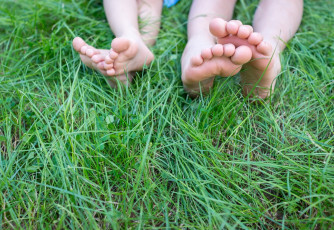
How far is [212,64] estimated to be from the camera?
3.30 feet

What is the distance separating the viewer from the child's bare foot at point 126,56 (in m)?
1.08

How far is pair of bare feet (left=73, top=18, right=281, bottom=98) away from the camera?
3.09 feet

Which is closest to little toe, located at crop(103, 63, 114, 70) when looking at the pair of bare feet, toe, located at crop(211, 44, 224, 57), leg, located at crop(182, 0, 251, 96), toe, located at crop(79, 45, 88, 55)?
the pair of bare feet

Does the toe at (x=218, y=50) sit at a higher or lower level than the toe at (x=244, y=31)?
lower

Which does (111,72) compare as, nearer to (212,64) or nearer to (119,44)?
(119,44)

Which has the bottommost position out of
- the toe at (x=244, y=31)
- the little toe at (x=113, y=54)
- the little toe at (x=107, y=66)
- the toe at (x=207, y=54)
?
the little toe at (x=107, y=66)

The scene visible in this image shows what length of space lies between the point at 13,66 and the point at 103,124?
2.02ft

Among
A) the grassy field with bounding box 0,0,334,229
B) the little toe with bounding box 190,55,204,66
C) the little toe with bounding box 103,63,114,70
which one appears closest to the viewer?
the grassy field with bounding box 0,0,334,229

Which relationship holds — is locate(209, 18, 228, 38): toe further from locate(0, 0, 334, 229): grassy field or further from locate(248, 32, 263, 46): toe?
locate(0, 0, 334, 229): grassy field

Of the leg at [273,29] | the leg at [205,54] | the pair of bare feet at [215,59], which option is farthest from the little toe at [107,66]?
the leg at [273,29]

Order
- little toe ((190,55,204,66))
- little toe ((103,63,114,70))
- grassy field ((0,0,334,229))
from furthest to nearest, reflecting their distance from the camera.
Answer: little toe ((103,63,114,70)) < little toe ((190,55,204,66)) < grassy field ((0,0,334,229))

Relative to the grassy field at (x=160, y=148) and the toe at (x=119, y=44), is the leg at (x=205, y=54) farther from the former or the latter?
the toe at (x=119, y=44)

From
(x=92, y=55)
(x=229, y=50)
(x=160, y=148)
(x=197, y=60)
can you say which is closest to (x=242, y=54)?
(x=229, y=50)

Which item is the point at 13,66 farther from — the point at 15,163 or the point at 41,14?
the point at 15,163
